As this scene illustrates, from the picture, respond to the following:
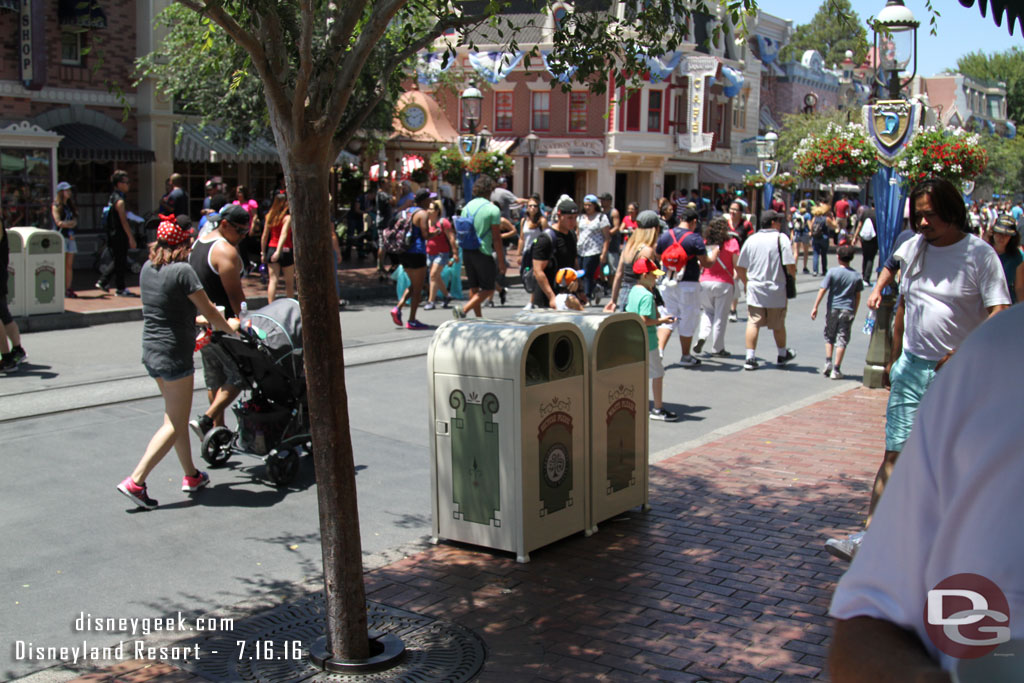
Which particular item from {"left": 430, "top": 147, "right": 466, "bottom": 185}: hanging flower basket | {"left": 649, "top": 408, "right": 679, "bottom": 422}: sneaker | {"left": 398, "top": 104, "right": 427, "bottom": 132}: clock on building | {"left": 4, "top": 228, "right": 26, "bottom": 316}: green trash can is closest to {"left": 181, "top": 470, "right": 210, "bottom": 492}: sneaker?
{"left": 649, "top": 408, "right": 679, "bottom": 422}: sneaker

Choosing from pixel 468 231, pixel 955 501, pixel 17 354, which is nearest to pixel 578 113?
pixel 468 231

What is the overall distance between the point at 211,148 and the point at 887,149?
59.4 feet

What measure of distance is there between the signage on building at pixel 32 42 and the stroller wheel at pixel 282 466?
17303mm

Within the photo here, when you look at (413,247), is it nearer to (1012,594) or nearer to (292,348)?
(292,348)

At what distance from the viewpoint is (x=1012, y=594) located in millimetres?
1216

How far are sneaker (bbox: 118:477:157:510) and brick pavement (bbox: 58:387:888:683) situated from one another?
1.78m

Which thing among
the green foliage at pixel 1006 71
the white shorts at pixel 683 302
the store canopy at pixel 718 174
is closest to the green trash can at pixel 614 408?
the white shorts at pixel 683 302

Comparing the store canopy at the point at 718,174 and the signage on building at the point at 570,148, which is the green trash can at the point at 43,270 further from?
the store canopy at the point at 718,174

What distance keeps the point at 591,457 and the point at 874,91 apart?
7658 mm

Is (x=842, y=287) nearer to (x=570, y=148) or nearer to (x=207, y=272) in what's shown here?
(x=207, y=272)

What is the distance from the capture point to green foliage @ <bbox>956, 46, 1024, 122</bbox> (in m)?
79.0

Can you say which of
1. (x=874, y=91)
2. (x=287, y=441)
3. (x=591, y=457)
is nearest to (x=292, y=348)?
(x=287, y=441)

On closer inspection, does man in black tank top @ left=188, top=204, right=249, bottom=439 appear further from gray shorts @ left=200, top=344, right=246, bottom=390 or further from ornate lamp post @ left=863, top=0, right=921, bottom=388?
ornate lamp post @ left=863, top=0, right=921, bottom=388

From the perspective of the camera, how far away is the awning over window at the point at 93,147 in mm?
21828
